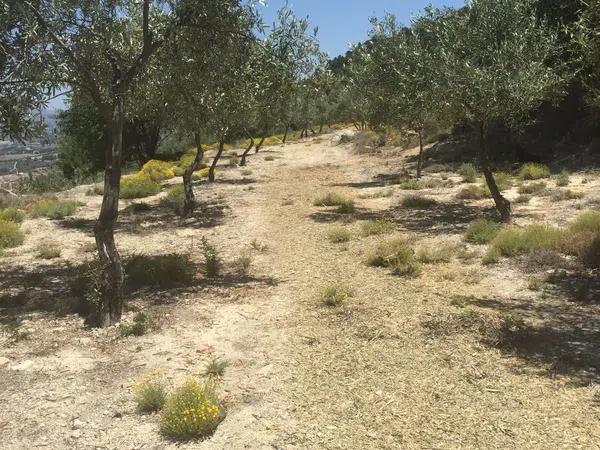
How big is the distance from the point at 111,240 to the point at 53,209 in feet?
41.6

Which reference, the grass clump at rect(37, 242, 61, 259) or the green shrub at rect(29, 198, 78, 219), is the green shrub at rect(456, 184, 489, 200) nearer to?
the grass clump at rect(37, 242, 61, 259)

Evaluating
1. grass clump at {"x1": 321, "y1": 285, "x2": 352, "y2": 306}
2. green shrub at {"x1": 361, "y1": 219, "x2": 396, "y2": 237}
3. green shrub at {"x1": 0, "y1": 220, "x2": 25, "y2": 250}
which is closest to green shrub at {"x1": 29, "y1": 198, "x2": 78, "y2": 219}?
green shrub at {"x1": 0, "y1": 220, "x2": 25, "y2": 250}

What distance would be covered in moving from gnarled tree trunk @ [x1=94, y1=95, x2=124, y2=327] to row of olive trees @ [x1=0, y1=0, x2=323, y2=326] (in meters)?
0.02

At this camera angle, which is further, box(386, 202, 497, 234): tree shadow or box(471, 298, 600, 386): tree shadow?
box(386, 202, 497, 234): tree shadow

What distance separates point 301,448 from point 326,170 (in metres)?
30.3

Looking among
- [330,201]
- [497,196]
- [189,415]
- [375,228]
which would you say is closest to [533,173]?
[497,196]

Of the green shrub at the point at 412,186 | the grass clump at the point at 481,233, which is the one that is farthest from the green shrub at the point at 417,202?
the grass clump at the point at 481,233

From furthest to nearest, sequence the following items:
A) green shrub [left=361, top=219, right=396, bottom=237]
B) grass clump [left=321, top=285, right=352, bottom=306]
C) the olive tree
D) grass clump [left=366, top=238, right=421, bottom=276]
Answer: green shrub [left=361, top=219, right=396, bottom=237] → the olive tree → grass clump [left=366, top=238, right=421, bottom=276] → grass clump [left=321, top=285, right=352, bottom=306]

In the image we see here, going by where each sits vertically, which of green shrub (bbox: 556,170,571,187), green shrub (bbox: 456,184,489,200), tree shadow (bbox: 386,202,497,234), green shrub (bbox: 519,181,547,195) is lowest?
tree shadow (bbox: 386,202,497,234)

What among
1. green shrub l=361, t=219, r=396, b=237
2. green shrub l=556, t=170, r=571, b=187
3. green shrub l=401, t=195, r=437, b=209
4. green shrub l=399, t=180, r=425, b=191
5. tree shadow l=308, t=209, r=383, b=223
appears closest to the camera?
green shrub l=361, t=219, r=396, b=237

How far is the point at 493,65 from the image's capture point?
1556cm

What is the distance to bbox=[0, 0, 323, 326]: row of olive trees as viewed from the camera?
830 cm

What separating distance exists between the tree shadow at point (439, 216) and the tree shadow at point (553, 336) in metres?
6.30

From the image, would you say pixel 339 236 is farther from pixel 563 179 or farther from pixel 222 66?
pixel 563 179
